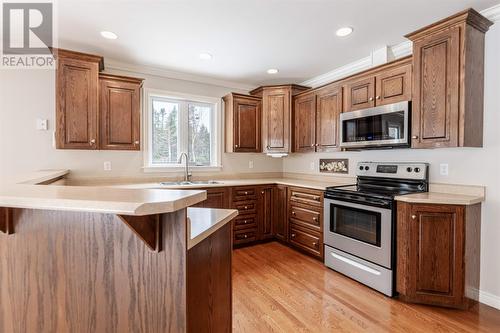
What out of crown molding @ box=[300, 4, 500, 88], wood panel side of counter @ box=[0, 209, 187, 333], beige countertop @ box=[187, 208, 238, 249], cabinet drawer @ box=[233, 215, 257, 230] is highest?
crown molding @ box=[300, 4, 500, 88]

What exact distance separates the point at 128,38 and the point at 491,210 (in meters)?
3.80

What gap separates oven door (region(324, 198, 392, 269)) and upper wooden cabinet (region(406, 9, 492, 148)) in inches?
30.8

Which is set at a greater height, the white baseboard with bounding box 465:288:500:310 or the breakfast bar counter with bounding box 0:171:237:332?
the breakfast bar counter with bounding box 0:171:237:332

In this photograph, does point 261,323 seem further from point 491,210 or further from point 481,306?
point 491,210

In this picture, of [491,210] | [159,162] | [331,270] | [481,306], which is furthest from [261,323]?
[159,162]

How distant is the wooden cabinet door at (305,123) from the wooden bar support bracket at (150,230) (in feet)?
9.64

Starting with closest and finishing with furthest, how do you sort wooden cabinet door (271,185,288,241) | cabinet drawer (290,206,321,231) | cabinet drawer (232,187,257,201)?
cabinet drawer (290,206,321,231) → cabinet drawer (232,187,257,201) → wooden cabinet door (271,185,288,241)

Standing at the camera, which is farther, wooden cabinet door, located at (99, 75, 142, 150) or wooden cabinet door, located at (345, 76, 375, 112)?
wooden cabinet door, located at (99, 75, 142, 150)

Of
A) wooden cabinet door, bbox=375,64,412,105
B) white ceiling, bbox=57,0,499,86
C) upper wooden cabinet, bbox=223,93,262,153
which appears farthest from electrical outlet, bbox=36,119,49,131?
wooden cabinet door, bbox=375,64,412,105

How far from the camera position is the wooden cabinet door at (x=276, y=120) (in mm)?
3869

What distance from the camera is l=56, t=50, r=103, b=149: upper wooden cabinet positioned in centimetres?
273

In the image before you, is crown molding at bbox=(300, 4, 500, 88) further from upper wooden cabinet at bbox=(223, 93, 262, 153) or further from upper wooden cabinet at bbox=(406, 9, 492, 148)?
upper wooden cabinet at bbox=(223, 93, 262, 153)

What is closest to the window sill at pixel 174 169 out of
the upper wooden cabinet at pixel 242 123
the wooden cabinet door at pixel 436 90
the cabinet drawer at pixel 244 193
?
the upper wooden cabinet at pixel 242 123

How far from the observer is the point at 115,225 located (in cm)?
103
